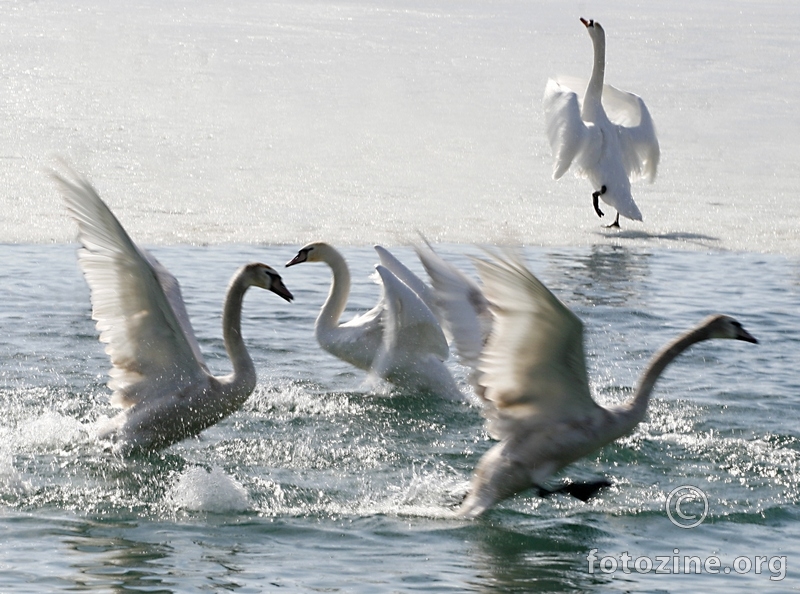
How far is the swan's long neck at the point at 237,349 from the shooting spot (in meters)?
6.15

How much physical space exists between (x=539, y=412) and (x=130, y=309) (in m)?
2.01

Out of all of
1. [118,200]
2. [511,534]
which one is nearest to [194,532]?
[511,534]

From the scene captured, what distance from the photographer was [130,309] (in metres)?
6.00

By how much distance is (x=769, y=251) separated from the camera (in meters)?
11.0

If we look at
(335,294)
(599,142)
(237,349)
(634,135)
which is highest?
(634,135)

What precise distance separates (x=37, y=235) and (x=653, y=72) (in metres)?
10.8

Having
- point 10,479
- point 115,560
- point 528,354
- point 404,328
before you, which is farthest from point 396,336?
point 115,560

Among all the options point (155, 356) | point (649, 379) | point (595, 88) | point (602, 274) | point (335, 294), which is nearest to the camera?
point (649, 379)

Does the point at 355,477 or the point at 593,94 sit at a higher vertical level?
the point at 593,94

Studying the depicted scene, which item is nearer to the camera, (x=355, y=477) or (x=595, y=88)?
(x=355, y=477)

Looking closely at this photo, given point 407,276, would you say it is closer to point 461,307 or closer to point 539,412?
point 461,307

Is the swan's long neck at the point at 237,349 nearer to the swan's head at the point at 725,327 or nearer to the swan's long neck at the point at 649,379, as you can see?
the swan's long neck at the point at 649,379

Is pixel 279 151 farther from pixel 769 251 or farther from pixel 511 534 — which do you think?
pixel 511 534
